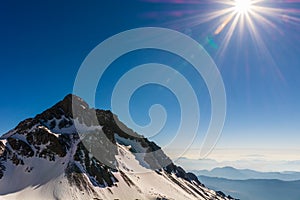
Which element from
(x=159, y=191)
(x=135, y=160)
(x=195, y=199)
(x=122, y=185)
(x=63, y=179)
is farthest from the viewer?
(x=135, y=160)

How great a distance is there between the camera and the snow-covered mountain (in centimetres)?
11225

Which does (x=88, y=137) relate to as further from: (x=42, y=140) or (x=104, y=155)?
(x=42, y=140)

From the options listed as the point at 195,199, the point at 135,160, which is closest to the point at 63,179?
the point at 135,160

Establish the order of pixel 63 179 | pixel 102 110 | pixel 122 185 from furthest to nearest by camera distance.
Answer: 1. pixel 102 110
2. pixel 122 185
3. pixel 63 179

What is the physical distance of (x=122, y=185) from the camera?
129 meters

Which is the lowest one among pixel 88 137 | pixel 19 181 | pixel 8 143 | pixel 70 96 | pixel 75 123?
pixel 19 181

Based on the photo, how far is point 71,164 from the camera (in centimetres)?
12206

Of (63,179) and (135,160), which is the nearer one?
(63,179)

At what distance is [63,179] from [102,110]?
8220cm

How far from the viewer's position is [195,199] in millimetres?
153750

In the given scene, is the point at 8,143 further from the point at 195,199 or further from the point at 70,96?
the point at 195,199

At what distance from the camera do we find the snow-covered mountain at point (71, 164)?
368 feet

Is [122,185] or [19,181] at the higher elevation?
[122,185]

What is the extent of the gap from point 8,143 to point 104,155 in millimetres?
45875
